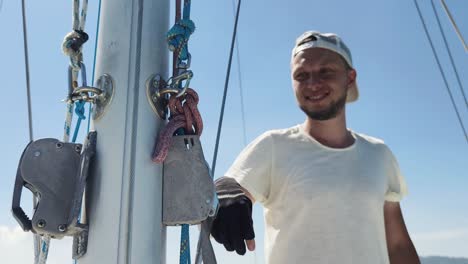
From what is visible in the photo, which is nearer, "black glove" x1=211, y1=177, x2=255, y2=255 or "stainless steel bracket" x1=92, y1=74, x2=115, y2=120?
"stainless steel bracket" x1=92, y1=74, x2=115, y2=120

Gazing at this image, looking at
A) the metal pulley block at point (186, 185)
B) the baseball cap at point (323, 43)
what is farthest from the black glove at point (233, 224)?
the baseball cap at point (323, 43)

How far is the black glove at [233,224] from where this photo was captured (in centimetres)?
95

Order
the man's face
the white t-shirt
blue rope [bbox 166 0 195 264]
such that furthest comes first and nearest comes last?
the man's face < the white t-shirt < blue rope [bbox 166 0 195 264]

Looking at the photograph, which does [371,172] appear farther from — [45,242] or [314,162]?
[45,242]

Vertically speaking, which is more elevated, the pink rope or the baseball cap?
the baseball cap

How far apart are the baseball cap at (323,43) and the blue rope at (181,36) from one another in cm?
47

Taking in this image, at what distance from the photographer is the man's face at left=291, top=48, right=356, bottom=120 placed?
1.27 m

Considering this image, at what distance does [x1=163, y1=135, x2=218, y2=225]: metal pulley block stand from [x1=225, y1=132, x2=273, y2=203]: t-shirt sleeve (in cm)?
31

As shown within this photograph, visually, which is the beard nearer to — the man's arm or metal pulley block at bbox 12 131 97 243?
the man's arm

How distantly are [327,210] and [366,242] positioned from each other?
0.14 m

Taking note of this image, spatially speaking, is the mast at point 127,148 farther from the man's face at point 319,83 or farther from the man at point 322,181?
the man's face at point 319,83

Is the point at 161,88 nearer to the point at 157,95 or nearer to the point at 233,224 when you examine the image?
the point at 157,95

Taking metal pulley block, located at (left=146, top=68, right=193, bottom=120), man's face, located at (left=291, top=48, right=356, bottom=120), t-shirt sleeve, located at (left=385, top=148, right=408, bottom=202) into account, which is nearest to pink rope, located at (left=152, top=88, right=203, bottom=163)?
metal pulley block, located at (left=146, top=68, right=193, bottom=120)

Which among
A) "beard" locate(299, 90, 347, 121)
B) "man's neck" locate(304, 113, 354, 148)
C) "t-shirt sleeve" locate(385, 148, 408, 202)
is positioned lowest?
"t-shirt sleeve" locate(385, 148, 408, 202)
